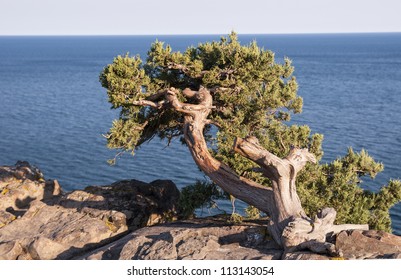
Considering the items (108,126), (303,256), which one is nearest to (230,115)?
(303,256)

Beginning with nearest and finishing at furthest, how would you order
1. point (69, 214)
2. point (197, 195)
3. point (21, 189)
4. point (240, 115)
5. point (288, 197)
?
point (288, 197) < point (197, 195) < point (240, 115) < point (69, 214) < point (21, 189)

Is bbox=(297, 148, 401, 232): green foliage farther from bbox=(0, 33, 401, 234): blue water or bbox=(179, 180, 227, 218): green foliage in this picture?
bbox=(0, 33, 401, 234): blue water

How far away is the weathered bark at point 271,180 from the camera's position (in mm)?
18156

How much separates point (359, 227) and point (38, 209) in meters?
17.7

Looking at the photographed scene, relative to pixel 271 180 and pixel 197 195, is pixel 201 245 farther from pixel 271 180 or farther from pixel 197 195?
pixel 197 195

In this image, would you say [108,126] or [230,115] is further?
[108,126]

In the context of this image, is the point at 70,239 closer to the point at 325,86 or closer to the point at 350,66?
the point at 325,86

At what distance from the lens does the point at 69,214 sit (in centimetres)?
2570

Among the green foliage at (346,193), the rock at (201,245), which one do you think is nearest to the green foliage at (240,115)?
the green foliage at (346,193)

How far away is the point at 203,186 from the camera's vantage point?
82.5 ft

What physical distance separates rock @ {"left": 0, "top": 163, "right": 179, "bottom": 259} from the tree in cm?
395

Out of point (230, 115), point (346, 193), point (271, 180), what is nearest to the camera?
point (271, 180)

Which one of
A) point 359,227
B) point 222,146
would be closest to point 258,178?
point 222,146

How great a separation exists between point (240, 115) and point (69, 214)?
11178 mm
